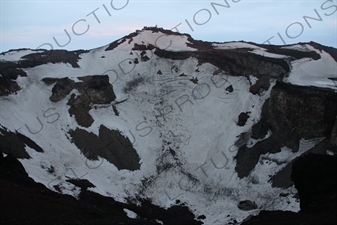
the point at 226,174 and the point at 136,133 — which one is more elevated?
the point at 136,133

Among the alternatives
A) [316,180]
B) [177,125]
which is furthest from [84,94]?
[316,180]

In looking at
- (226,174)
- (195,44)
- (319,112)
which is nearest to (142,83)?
(195,44)


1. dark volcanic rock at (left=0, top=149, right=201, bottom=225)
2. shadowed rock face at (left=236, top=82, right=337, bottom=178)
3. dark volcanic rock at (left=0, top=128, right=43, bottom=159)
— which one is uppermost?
dark volcanic rock at (left=0, top=128, right=43, bottom=159)

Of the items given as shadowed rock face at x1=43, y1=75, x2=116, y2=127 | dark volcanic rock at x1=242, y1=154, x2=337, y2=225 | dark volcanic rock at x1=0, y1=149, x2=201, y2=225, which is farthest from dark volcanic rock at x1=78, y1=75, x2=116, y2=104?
dark volcanic rock at x1=242, y1=154, x2=337, y2=225

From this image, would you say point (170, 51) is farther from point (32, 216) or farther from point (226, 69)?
point (32, 216)

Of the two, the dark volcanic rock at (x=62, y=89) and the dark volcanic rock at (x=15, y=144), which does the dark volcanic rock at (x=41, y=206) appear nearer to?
the dark volcanic rock at (x=15, y=144)

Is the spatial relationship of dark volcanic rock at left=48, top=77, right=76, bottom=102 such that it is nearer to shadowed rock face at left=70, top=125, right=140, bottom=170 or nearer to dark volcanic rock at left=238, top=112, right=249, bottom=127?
shadowed rock face at left=70, top=125, right=140, bottom=170

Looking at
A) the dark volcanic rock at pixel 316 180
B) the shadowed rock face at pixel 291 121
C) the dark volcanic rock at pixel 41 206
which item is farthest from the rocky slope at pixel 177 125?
the dark volcanic rock at pixel 41 206
